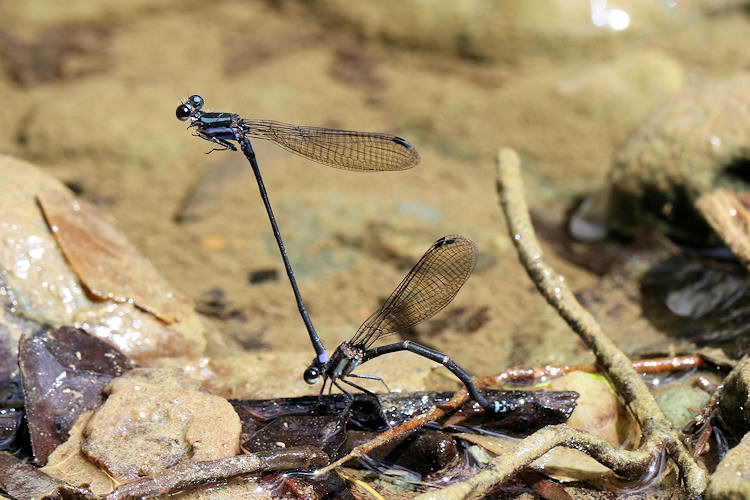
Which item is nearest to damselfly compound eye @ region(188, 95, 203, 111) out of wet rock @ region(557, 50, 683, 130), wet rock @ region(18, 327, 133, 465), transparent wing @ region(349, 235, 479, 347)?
wet rock @ region(18, 327, 133, 465)

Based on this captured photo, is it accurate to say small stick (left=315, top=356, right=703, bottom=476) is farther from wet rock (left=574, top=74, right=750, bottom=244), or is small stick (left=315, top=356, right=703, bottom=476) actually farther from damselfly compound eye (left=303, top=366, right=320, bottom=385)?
wet rock (left=574, top=74, right=750, bottom=244)

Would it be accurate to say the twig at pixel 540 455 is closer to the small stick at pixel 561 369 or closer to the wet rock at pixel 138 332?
the small stick at pixel 561 369

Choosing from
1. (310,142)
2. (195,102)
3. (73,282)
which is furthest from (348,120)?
(73,282)

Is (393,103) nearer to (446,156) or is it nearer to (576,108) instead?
(446,156)

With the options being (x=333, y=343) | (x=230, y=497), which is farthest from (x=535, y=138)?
(x=230, y=497)

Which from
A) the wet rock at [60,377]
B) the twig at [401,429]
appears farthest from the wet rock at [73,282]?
the twig at [401,429]
